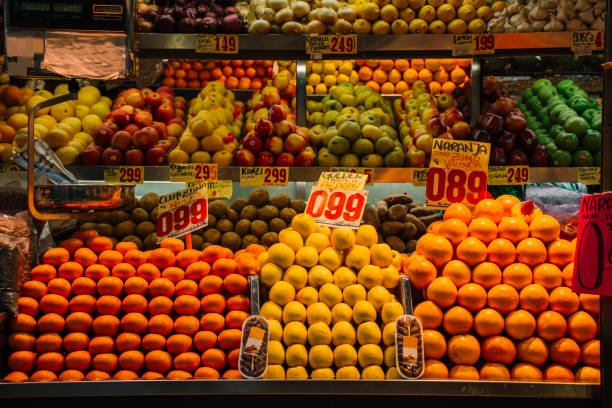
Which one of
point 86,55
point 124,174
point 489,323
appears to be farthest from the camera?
point 124,174

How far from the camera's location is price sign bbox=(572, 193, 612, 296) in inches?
54.9

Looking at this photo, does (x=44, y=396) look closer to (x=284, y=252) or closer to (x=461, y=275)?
(x=284, y=252)

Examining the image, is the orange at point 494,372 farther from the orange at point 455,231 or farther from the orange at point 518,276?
the orange at point 455,231

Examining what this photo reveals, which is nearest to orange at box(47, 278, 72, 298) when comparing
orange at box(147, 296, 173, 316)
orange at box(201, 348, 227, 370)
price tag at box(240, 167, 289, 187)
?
orange at box(147, 296, 173, 316)

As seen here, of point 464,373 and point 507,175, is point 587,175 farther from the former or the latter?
point 464,373

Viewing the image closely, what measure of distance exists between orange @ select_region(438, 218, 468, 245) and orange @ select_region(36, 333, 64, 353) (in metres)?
1.58

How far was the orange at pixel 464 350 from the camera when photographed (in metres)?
1.78

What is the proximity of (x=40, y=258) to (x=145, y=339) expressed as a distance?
675 mm

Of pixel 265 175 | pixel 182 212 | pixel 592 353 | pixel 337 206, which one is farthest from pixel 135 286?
pixel 592 353

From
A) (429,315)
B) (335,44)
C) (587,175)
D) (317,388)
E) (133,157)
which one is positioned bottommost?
(317,388)

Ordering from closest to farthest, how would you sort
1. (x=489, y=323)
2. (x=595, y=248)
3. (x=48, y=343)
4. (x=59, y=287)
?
(x=595, y=248)
(x=489, y=323)
(x=48, y=343)
(x=59, y=287)

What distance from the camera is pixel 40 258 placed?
7.14 feet

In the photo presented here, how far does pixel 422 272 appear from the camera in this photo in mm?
1906

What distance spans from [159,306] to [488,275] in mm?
1289
